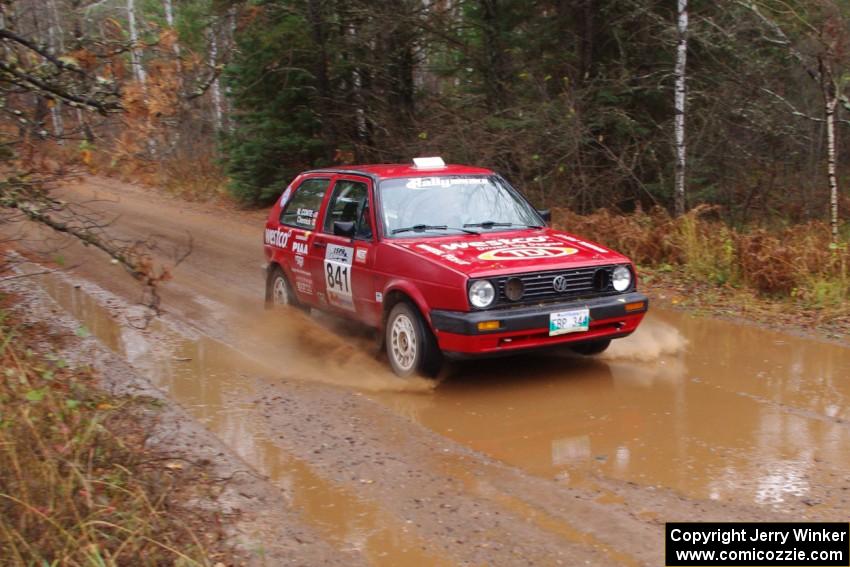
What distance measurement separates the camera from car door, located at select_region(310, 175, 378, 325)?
736 cm

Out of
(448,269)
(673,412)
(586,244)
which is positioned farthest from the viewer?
(586,244)

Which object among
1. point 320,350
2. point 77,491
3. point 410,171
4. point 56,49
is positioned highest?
point 56,49

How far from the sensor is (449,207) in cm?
754

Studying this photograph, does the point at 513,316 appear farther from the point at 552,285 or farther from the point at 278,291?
the point at 278,291

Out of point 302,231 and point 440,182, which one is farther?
point 302,231

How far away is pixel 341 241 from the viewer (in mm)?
7805

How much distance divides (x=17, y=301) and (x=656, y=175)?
10149mm

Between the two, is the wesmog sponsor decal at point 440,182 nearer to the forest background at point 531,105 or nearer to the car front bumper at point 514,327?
the car front bumper at point 514,327

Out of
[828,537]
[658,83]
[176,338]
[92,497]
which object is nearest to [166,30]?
[92,497]

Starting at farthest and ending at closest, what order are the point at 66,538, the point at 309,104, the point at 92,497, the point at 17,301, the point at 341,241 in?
1. the point at 309,104
2. the point at 17,301
3. the point at 341,241
4. the point at 92,497
5. the point at 66,538

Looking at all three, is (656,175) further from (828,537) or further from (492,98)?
(828,537)

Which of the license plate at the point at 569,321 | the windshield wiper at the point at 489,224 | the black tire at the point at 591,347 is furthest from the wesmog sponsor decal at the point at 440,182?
the license plate at the point at 569,321

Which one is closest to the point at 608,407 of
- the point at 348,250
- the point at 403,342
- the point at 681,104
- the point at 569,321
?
the point at 569,321

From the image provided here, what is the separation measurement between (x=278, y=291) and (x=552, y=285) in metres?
3.89
